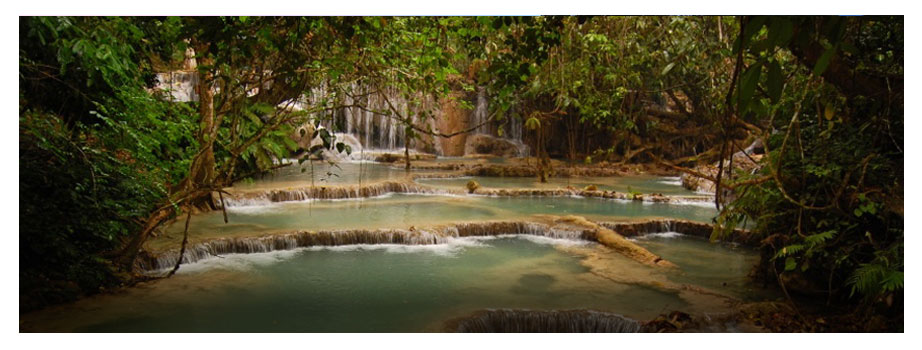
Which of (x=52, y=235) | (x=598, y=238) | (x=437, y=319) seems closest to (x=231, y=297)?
(x=52, y=235)

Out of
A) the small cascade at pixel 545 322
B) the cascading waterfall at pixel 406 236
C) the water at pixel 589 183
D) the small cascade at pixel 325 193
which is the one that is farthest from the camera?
the water at pixel 589 183

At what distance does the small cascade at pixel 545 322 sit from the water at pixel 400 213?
7.85ft

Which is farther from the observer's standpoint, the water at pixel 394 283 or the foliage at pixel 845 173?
the water at pixel 394 283

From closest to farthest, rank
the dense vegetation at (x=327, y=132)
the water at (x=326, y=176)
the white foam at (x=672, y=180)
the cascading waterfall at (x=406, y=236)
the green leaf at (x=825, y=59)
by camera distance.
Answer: the green leaf at (x=825, y=59)
the dense vegetation at (x=327, y=132)
the cascading waterfall at (x=406, y=236)
the water at (x=326, y=176)
the white foam at (x=672, y=180)

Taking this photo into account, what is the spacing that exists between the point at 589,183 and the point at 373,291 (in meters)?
6.97

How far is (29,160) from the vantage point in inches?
106

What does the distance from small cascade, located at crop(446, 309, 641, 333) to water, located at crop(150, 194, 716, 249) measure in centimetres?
239

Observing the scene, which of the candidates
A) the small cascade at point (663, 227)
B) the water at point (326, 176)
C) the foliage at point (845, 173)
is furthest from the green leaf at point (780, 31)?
the water at point (326, 176)

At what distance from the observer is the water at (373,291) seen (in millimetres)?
3105

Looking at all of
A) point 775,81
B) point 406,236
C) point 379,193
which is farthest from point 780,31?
point 379,193

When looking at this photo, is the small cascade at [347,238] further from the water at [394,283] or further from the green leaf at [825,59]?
the green leaf at [825,59]

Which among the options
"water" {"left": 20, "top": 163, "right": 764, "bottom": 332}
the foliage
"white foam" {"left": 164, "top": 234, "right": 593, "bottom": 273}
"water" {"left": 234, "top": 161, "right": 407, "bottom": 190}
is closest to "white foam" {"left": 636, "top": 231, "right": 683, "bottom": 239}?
"water" {"left": 20, "top": 163, "right": 764, "bottom": 332}
